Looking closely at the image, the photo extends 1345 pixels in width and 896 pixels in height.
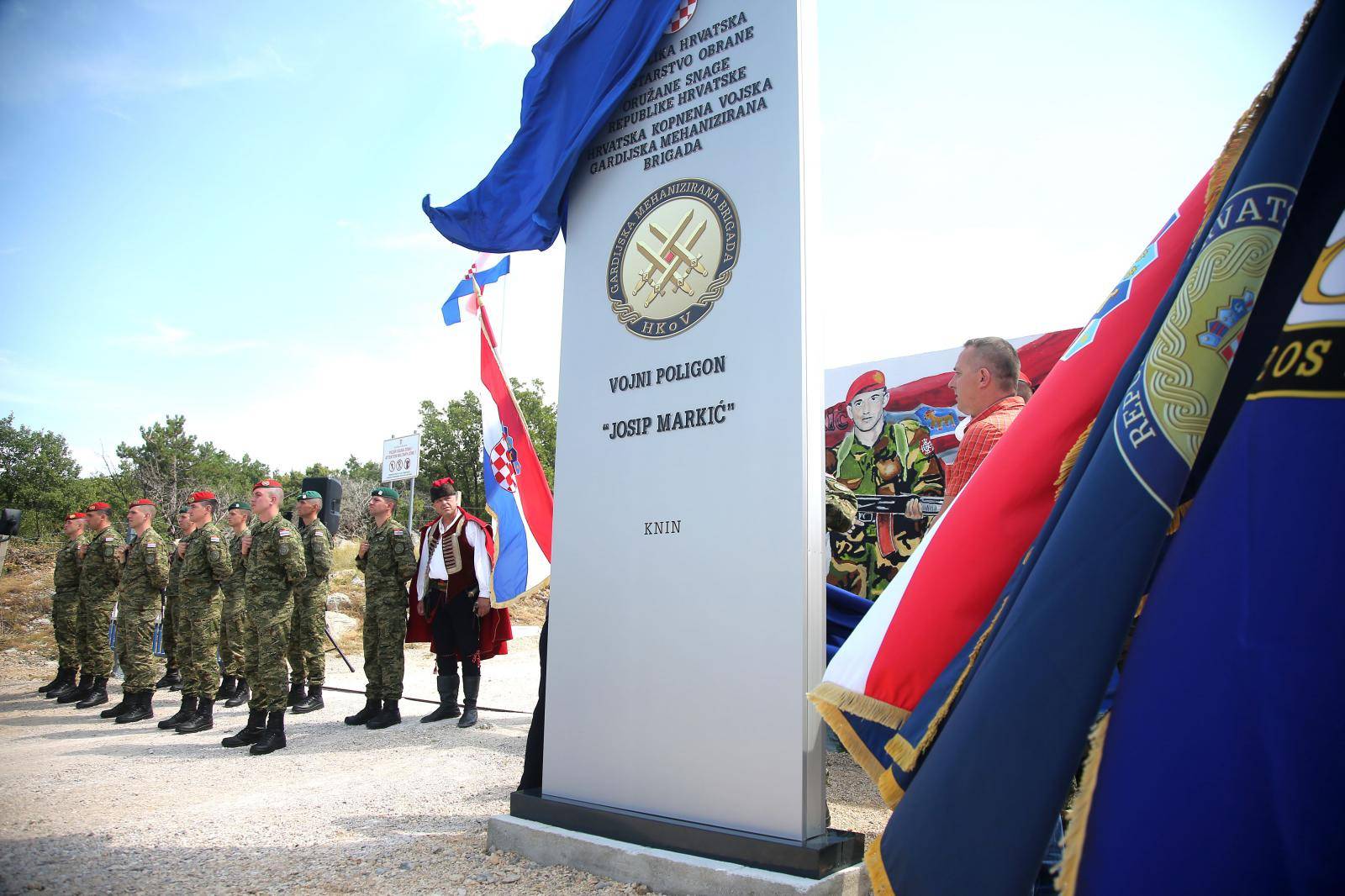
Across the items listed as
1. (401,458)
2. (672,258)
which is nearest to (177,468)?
(401,458)

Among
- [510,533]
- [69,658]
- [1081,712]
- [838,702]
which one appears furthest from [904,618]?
[69,658]

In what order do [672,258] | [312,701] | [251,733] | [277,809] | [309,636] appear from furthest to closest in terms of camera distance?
[312,701], [309,636], [251,733], [277,809], [672,258]

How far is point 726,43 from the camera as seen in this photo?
3.47 m

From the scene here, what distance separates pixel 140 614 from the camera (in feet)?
27.2

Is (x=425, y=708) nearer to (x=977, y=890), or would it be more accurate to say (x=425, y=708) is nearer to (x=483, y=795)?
(x=483, y=795)

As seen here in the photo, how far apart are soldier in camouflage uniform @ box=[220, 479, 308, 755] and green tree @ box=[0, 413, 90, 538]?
29.8 metres

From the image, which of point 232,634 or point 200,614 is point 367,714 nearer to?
point 232,634

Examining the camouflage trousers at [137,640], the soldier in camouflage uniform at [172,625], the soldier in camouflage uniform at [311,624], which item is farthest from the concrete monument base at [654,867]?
the soldier in camouflage uniform at [172,625]

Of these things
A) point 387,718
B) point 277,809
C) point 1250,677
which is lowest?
point 387,718

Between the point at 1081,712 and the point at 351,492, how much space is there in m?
38.5

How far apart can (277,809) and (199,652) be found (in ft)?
12.5

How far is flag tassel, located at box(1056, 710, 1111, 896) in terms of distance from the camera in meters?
1.58

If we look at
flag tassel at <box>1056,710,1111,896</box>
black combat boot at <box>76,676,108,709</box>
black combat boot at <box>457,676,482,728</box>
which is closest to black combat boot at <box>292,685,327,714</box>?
black combat boot at <box>457,676,482,728</box>

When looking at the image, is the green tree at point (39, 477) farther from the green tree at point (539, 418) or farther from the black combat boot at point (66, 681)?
the black combat boot at point (66, 681)
